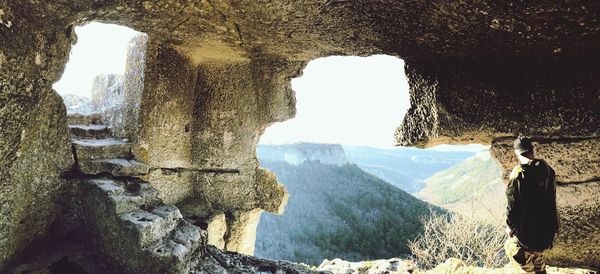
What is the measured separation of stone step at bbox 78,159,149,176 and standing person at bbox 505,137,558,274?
3455 mm

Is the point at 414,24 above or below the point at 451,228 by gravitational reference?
above

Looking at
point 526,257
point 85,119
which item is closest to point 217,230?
point 85,119

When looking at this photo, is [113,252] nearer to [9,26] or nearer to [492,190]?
[9,26]

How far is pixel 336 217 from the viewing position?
106 feet

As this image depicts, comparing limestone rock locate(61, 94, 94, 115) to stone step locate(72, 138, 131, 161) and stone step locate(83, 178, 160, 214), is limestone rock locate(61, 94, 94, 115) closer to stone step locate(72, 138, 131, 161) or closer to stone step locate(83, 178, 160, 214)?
stone step locate(72, 138, 131, 161)

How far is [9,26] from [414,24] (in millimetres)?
3075

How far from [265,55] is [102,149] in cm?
215

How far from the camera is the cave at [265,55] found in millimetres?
3156

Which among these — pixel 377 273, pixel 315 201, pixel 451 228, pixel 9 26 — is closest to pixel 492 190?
pixel 315 201

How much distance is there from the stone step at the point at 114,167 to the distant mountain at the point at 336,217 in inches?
740

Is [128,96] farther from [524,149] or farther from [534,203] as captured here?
[534,203]

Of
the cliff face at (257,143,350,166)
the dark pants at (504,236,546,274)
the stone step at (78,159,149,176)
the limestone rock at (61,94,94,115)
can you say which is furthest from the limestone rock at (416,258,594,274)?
the cliff face at (257,143,350,166)

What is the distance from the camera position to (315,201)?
1416 inches

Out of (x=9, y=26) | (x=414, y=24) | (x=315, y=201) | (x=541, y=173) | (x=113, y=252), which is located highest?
(x=414, y=24)
